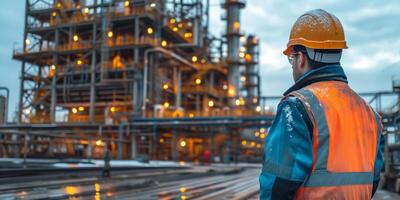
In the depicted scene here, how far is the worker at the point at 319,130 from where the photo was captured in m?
1.67

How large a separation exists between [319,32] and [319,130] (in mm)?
424

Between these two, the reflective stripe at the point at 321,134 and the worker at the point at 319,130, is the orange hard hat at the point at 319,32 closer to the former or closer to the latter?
the worker at the point at 319,130

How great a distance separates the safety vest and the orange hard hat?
159 mm

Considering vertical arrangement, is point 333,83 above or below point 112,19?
below

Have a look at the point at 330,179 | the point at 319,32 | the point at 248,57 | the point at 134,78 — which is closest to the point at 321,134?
the point at 330,179

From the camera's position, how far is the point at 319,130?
172cm

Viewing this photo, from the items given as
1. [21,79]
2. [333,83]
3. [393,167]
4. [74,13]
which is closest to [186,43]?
[74,13]

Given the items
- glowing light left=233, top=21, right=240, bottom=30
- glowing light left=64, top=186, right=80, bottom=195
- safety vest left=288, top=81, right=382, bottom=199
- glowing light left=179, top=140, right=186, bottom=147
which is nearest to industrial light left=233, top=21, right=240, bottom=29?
glowing light left=233, top=21, right=240, bottom=30

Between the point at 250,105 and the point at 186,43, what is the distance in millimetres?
14621

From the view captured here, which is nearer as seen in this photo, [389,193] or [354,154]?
[354,154]

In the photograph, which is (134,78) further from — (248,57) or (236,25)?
(248,57)

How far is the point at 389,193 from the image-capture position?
1147 cm

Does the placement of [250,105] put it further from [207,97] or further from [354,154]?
[354,154]

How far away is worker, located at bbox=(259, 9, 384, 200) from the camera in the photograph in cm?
167
